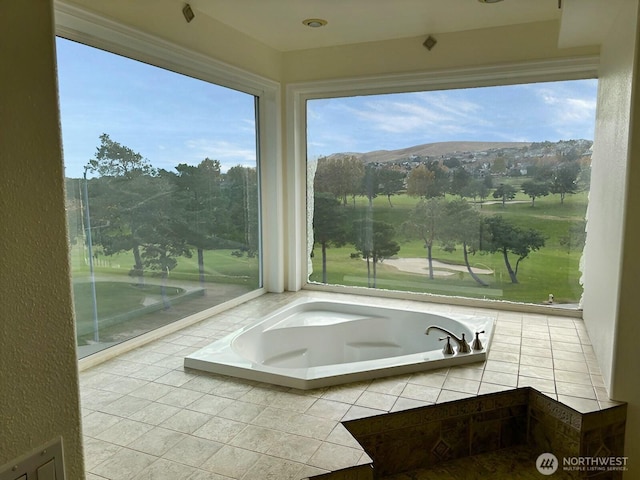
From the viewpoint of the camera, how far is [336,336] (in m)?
3.41

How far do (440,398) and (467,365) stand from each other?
1.49 ft

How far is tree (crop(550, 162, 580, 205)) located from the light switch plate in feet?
11.4

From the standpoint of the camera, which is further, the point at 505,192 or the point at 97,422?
the point at 505,192

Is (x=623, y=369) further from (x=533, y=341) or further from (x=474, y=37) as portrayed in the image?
(x=474, y=37)

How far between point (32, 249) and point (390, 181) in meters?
3.38

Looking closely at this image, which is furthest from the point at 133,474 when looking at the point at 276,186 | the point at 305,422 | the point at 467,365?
the point at 276,186

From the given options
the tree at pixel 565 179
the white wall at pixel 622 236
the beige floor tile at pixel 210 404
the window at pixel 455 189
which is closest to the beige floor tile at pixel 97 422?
Result: the beige floor tile at pixel 210 404

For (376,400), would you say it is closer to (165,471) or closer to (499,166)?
(165,471)

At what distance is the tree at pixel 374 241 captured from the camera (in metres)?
3.99

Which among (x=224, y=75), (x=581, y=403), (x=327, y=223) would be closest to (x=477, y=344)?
(x=581, y=403)

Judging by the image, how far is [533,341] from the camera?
2930 mm

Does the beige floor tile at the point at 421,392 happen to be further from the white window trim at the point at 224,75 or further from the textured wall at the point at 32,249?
the white window trim at the point at 224,75

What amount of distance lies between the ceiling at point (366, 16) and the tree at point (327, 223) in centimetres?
133

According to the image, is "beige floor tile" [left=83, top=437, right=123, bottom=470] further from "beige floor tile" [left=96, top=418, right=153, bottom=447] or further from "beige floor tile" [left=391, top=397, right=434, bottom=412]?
"beige floor tile" [left=391, top=397, right=434, bottom=412]
